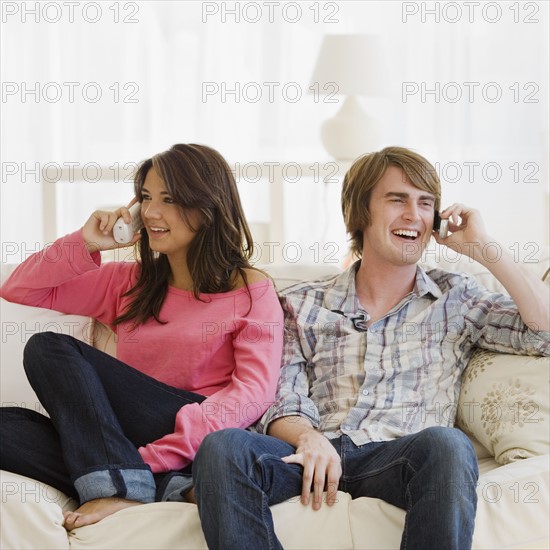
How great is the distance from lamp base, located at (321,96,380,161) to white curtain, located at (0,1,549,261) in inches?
15.4

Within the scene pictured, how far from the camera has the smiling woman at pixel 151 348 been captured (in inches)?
68.9

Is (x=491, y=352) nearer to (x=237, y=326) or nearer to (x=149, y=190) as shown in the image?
(x=237, y=326)

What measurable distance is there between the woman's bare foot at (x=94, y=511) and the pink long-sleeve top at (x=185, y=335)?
0.36 feet

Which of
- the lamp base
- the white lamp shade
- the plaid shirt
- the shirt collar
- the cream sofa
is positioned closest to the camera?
the cream sofa

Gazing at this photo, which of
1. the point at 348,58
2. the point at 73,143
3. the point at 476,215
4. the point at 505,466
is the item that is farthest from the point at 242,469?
the point at 73,143

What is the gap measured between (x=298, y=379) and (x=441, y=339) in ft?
1.03

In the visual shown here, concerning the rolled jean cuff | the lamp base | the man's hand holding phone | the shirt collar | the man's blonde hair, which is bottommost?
the rolled jean cuff

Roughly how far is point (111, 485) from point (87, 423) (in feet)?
0.44

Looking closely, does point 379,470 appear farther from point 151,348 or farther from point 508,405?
point 151,348

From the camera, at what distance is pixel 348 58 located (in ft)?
11.3

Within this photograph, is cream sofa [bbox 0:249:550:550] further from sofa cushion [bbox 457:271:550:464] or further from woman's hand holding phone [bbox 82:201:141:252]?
woman's hand holding phone [bbox 82:201:141:252]

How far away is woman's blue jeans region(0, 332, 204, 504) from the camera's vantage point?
171cm

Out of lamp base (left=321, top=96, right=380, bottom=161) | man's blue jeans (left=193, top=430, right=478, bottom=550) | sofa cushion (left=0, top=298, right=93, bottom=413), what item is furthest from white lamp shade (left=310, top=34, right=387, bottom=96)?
man's blue jeans (left=193, top=430, right=478, bottom=550)

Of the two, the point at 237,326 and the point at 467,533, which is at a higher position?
the point at 237,326
